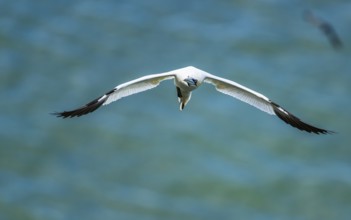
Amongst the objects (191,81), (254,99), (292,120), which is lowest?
(292,120)

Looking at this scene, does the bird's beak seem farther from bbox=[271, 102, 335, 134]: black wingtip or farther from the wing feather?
bbox=[271, 102, 335, 134]: black wingtip

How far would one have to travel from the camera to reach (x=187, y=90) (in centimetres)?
1953

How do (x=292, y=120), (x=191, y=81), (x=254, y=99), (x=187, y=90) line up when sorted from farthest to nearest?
(x=254, y=99), (x=292, y=120), (x=187, y=90), (x=191, y=81)

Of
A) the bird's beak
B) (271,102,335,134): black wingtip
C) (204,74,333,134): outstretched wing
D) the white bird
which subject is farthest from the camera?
(204,74,333,134): outstretched wing

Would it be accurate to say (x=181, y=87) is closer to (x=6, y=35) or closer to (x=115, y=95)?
(x=115, y=95)

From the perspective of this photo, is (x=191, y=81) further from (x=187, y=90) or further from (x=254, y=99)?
(x=254, y=99)

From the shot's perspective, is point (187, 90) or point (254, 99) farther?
point (254, 99)

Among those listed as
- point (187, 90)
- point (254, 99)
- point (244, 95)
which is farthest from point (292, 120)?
point (187, 90)

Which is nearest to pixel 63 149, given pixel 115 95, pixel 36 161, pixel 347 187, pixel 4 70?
pixel 36 161

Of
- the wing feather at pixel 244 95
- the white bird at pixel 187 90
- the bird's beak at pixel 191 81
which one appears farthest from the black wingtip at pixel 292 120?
the bird's beak at pixel 191 81

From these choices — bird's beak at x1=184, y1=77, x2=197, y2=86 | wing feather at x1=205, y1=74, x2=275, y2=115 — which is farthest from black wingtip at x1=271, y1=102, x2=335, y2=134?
bird's beak at x1=184, y1=77, x2=197, y2=86

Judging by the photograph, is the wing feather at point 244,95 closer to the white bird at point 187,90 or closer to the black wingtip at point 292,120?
the white bird at point 187,90

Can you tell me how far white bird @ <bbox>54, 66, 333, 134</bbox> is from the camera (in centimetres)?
1934

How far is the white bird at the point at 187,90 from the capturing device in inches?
762
